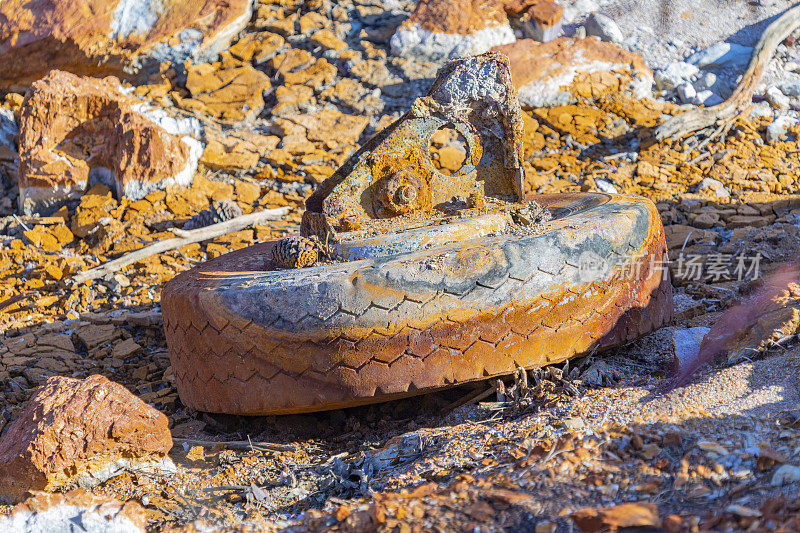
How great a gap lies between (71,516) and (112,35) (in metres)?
6.84

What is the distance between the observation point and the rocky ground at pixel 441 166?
207cm

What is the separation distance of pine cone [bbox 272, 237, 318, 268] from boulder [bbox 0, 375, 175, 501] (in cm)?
82

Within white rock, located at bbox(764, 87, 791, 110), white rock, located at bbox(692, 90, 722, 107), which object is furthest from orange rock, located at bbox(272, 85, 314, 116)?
white rock, located at bbox(764, 87, 791, 110)

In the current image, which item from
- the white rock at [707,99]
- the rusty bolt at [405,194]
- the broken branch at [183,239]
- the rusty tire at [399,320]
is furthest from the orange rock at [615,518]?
the white rock at [707,99]

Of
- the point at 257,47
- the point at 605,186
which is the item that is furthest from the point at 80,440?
the point at 257,47

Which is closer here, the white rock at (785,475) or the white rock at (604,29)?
the white rock at (785,475)

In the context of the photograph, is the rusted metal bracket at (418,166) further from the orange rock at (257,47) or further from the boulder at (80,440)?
the orange rock at (257,47)

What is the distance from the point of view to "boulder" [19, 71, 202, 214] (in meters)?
6.16

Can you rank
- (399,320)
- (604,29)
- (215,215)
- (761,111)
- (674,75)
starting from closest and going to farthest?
1. (399,320)
2. (215,215)
3. (761,111)
4. (674,75)
5. (604,29)

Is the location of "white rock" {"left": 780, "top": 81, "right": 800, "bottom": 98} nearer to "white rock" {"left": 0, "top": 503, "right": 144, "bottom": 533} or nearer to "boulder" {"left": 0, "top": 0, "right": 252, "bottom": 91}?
"boulder" {"left": 0, "top": 0, "right": 252, "bottom": 91}

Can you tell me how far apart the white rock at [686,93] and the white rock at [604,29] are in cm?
105

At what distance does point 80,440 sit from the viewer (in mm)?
2695

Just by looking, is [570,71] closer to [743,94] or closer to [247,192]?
[743,94]

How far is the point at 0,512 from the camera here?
2.47 m
